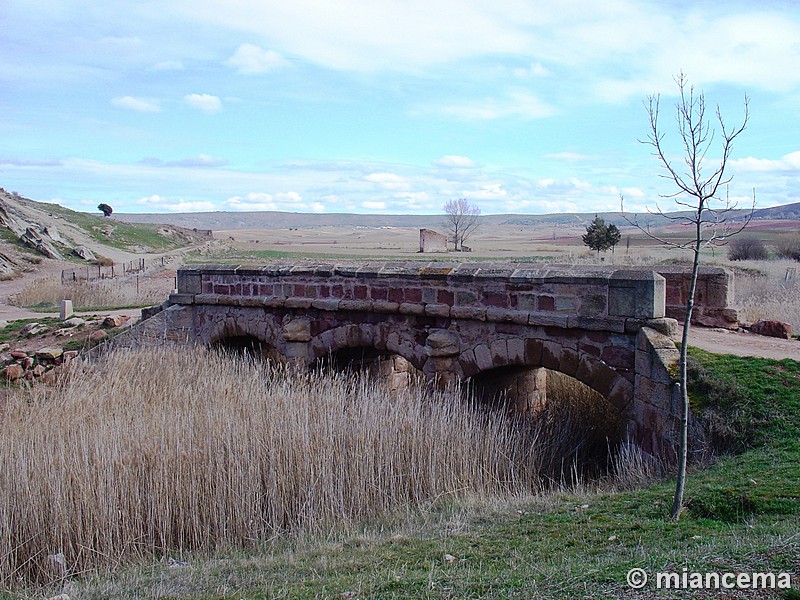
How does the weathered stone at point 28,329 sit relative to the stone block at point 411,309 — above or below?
below

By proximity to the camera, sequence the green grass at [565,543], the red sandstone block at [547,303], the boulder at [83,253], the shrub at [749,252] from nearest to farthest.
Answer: the green grass at [565,543] → the red sandstone block at [547,303] → the shrub at [749,252] → the boulder at [83,253]

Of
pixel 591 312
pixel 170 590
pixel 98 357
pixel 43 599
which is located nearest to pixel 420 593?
pixel 170 590

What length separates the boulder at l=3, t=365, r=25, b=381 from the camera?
38.4ft

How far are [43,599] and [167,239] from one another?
50991 mm

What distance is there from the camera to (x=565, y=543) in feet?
14.5

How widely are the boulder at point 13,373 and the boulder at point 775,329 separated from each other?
10718mm

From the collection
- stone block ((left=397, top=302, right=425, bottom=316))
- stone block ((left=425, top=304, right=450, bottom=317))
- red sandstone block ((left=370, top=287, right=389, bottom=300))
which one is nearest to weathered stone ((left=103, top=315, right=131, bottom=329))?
red sandstone block ((left=370, top=287, right=389, bottom=300))

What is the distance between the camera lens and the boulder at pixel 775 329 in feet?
27.3

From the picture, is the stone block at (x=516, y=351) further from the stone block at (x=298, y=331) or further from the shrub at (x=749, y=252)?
the shrub at (x=749, y=252)

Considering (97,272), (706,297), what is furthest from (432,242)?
(706,297)

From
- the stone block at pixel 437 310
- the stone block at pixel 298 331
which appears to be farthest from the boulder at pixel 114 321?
the stone block at pixel 437 310

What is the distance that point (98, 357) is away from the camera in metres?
11.8

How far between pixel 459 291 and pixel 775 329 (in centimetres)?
361

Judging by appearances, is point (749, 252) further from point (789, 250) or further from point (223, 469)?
point (223, 469)
